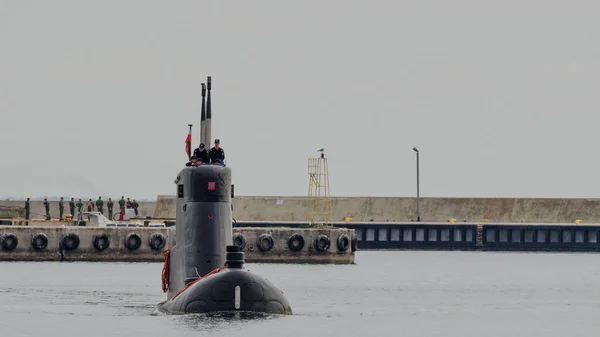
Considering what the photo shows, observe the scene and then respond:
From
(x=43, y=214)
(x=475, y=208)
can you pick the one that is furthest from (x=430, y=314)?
(x=43, y=214)

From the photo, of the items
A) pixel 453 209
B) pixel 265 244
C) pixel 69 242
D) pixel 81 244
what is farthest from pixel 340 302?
pixel 453 209

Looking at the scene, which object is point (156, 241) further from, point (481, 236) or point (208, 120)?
point (208, 120)

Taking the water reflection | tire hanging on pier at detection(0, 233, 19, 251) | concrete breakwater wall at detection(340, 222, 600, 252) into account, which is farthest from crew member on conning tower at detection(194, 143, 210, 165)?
concrete breakwater wall at detection(340, 222, 600, 252)

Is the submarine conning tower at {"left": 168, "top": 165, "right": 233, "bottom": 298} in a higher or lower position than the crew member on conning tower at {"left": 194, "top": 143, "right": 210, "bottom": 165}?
lower

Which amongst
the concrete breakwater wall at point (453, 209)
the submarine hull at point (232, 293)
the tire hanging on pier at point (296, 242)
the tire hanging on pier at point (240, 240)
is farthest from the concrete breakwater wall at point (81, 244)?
the submarine hull at point (232, 293)

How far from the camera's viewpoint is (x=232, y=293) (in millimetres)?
41344

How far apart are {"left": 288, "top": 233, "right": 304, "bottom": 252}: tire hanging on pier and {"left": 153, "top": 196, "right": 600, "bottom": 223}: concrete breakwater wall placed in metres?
38.3

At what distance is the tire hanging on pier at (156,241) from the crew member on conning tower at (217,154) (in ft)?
171

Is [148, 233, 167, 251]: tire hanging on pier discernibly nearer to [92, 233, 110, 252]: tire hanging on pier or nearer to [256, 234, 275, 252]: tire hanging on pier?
[92, 233, 110, 252]: tire hanging on pier

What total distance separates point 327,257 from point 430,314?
133 ft

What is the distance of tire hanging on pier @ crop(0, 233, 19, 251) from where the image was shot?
96062 millimetres

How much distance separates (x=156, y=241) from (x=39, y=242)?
25.4 feet

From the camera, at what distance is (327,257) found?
9612 cm

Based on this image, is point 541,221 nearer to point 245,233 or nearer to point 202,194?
point 245,233
